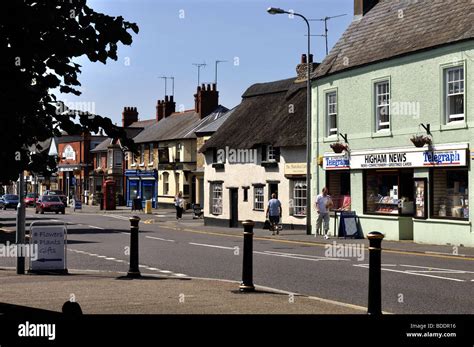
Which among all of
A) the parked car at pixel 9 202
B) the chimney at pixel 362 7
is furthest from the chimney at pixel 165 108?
the chimney at pixel 362 7

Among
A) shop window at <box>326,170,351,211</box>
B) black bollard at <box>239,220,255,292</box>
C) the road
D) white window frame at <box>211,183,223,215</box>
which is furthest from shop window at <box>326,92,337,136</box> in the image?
black bollard at <box>239,220,255,292</box>

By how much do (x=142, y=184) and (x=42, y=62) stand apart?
66650 millimetres

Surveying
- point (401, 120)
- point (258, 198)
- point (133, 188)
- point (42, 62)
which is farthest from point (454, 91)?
point (133, 188)

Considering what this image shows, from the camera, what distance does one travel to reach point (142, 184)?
7188 centimetres

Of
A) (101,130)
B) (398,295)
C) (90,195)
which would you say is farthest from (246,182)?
(90,195)

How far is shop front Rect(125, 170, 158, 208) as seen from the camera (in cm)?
6912

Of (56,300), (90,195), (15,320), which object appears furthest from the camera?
(90,195)

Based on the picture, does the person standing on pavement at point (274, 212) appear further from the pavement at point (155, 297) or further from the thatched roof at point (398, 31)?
the pavement at point (155, 297)

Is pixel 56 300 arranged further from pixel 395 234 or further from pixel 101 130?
pixel 395 234

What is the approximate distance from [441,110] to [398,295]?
550 inches

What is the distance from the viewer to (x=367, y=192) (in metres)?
28.7

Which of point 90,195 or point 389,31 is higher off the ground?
point 389,31

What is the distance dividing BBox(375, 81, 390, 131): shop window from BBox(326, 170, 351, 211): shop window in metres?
3.08

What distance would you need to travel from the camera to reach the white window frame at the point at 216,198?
1691 inches
